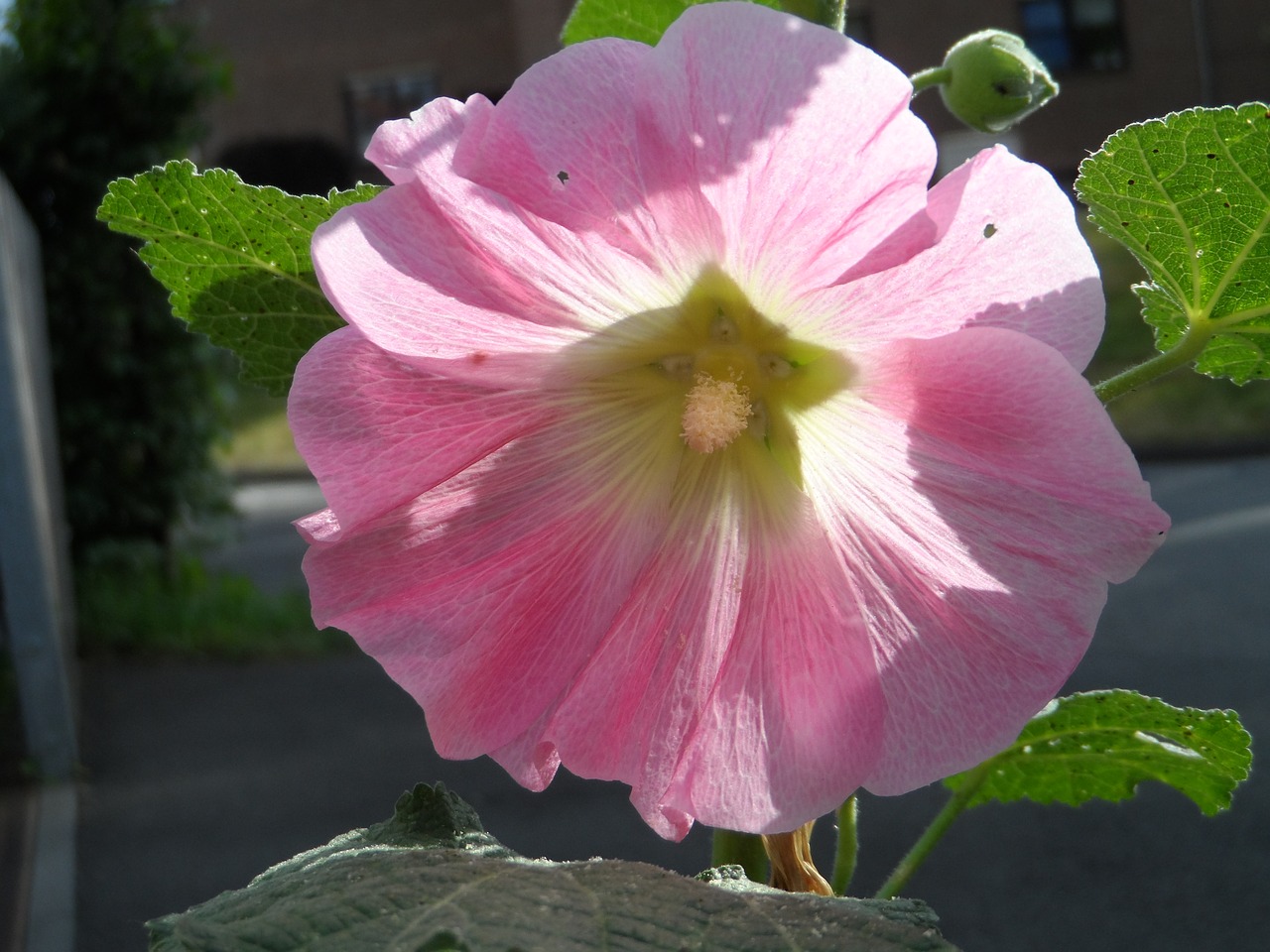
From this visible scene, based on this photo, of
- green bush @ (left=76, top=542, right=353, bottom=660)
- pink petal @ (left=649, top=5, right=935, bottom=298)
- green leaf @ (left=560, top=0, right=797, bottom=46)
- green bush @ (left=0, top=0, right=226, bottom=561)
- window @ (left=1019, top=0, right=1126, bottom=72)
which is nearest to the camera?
pink petal @ (left=649, top=5, right=935, bottom=298)

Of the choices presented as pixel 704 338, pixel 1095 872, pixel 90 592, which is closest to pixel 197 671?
pixel 90 592

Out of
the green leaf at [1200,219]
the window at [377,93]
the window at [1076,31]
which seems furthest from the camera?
the window at [377,93]

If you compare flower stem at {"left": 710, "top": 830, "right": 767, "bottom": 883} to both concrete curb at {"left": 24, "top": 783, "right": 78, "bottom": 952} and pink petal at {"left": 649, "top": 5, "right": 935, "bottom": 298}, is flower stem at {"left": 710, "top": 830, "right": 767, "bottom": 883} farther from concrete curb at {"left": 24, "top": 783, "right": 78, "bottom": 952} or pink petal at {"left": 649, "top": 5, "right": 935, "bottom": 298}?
concrete curb at {"left": 24, "top": 783, "right": 78, "bottom": 952}

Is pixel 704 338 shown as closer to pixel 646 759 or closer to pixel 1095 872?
pixel 646 759

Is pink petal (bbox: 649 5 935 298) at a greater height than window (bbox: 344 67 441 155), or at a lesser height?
lesser

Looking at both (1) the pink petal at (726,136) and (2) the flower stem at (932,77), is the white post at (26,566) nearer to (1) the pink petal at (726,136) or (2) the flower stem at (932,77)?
(2) the flower stem at (932,77)

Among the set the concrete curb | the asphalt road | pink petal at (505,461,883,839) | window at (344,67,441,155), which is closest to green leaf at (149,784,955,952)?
pink petal at (505,461,883,839)

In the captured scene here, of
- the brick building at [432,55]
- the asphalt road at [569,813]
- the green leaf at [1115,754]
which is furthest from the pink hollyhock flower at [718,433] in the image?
→ the brick building at [432,55]
